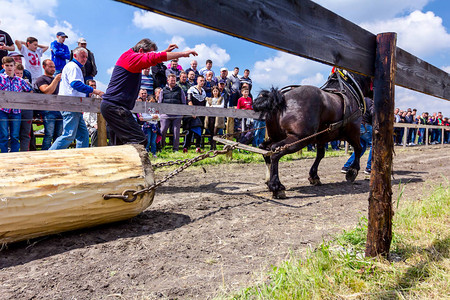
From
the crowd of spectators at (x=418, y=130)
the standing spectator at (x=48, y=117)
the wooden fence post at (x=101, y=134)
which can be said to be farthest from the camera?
the crowd of spectators at (x=418, y=130)

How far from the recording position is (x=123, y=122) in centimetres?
426

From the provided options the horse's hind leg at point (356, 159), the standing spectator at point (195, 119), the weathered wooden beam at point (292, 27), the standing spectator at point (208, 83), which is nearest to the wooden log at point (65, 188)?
the weathered wooden beam at point (292, 27)

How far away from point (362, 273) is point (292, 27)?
175cm

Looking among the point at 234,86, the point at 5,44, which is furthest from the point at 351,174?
the point at 5,44

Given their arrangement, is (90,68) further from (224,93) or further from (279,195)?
(279,195)

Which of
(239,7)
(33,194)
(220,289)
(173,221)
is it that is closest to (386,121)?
(239,7)

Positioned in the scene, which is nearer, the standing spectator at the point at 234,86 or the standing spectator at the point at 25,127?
A: the standing spectator at the point at 25,127

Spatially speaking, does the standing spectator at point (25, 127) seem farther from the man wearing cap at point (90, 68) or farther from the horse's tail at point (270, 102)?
the horse's tail at point (270, 102)

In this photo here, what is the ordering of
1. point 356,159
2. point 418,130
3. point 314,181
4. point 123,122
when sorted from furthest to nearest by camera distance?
point 418,130 < point 356,159 < point 314,181 < point 123,122

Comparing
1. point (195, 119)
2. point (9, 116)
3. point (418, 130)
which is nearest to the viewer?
point (9, 116)

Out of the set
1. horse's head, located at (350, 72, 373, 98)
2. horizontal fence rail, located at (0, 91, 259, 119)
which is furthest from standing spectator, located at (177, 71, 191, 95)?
horse's head, located at (350, 72, 373, 98)

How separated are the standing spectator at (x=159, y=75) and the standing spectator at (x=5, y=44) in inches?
152

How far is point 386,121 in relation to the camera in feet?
7.86

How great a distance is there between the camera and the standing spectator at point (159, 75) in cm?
1027
